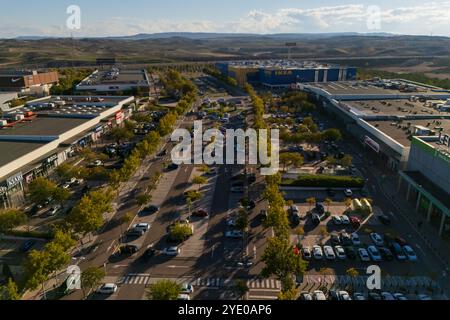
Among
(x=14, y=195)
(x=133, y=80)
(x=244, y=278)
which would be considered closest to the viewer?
(x=244, y=278)

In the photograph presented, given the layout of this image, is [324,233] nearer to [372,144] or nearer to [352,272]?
[352,272]

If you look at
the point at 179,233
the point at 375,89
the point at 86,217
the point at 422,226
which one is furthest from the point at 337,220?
the point at 375,89

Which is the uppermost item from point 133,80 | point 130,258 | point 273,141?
point 133,80

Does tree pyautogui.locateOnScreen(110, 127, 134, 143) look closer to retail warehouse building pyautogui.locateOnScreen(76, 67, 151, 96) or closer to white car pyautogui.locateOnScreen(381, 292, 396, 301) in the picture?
retail warehouse building pyautogui.locateOnScreen(76, 67, 151, 96)

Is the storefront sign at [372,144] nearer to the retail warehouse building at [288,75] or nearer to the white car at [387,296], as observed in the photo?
the white car at [387,296]

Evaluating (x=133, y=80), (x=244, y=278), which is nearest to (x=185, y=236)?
(x=244, y=278)

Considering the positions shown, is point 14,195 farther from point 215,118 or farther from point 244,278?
point 215,118
